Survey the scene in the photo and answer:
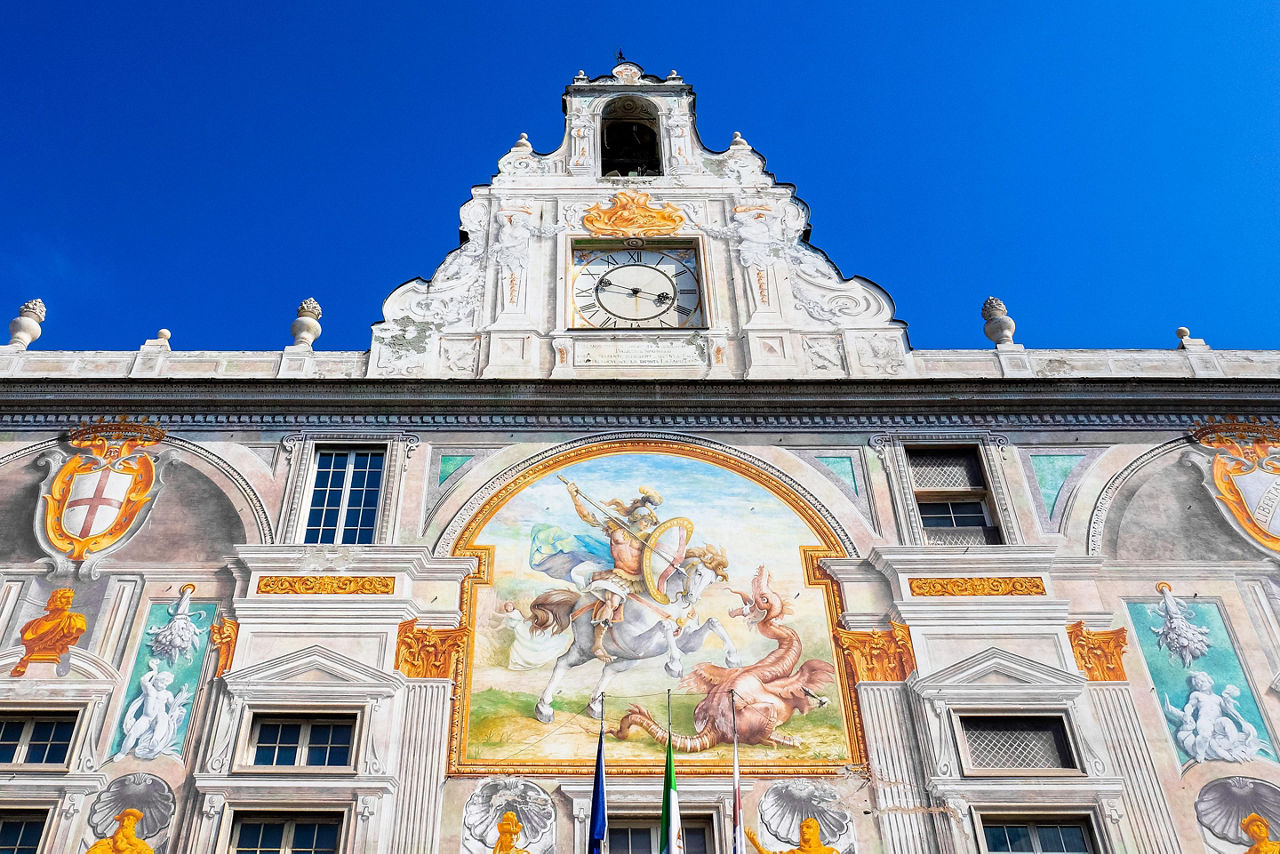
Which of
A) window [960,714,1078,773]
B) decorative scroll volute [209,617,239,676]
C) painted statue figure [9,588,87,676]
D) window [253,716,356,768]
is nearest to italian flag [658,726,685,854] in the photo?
window [960,714,1078,773]

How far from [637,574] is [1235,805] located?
679 cm

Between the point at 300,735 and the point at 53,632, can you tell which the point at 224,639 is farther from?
the point at 53,632

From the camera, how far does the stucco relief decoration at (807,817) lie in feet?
44.2

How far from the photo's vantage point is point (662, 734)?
14.3 m

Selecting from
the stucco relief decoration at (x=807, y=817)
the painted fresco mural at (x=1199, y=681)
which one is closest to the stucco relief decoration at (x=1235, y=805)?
the painted fresco mural at (x=1199, y=681)

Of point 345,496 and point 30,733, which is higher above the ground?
point 345,496

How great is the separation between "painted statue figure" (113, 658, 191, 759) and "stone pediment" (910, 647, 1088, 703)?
25.9ft

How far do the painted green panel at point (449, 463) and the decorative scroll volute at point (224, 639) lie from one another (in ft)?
10.1

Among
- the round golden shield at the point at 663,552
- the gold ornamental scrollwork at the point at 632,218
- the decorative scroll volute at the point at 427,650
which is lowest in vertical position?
the decorative scroll volute at the point at 427,650

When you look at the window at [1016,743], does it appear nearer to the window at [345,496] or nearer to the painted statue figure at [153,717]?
the window at [345,496]

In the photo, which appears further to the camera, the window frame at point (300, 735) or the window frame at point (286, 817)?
the window frame at point (300, 735)

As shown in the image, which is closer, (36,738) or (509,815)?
(509,815)

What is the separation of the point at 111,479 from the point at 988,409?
11.2 metres

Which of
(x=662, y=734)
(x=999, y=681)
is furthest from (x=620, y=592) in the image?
(x=999, y=681)
